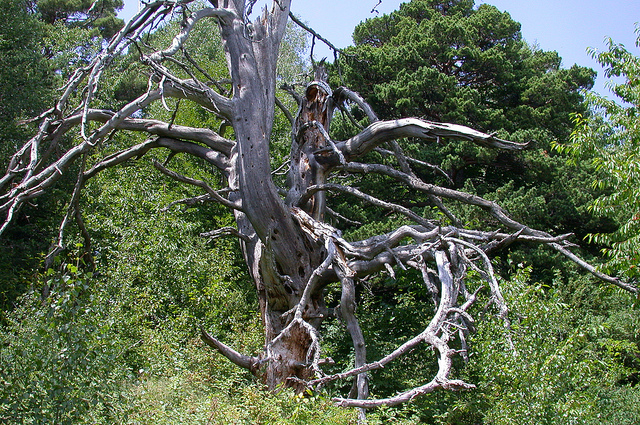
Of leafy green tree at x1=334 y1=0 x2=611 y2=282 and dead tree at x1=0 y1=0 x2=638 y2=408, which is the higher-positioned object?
leafy green tree at x1=334 y1=0 x2=611 y2=282

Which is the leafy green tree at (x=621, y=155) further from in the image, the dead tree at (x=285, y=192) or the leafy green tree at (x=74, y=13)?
the leafy green tree at (x=74, y=13)

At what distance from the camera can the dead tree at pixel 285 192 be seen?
21.2ft

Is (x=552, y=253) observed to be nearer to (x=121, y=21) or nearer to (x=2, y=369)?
(x=2, y=369)

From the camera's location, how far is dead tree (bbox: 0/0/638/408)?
6457 mm

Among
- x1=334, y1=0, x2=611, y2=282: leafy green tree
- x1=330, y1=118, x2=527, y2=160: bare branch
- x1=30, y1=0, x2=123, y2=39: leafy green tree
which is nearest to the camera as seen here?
x1=330, y1=118, x2=527, y2=160: bare branch

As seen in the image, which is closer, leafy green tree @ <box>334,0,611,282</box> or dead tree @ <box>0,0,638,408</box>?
dead tree @ <box>0,0,638,408</box>

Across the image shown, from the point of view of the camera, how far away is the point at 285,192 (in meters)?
8.49

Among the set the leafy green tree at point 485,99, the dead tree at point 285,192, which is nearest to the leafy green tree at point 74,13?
the leafy green tree at point 485,99

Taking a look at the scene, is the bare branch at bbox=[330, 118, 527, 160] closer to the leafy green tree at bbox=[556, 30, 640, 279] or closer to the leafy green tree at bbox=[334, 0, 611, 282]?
the leafy green tree at bbox=[556, 30, 640, 279]

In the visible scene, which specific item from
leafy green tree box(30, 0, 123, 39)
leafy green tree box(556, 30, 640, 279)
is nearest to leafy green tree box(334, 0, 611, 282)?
leafy green tree box(556, 30, 640, 279)

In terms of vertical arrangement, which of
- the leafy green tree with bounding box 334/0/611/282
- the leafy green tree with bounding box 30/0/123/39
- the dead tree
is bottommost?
the dead tree

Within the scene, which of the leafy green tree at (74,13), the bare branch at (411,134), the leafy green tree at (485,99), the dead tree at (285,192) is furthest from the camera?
the leafy green tree at (74,13)

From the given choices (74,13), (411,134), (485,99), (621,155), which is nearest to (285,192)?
(411,134)

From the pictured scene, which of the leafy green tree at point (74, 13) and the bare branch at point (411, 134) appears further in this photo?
the leafy green tree at point (74, 13)
